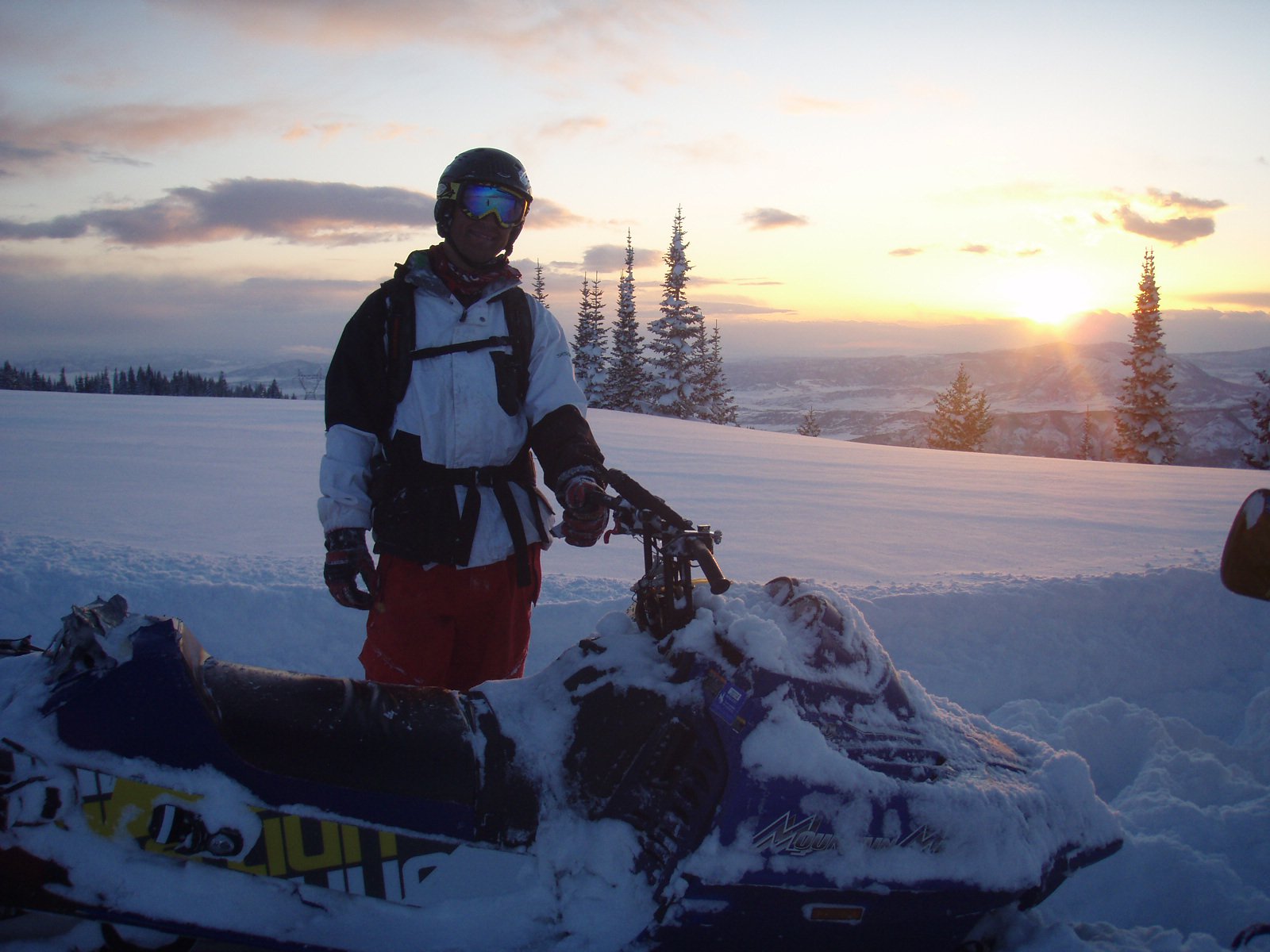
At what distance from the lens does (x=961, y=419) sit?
1721 inches

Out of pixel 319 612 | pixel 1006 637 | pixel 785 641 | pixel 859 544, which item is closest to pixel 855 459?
pixel 859 544

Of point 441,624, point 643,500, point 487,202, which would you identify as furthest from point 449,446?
point 487,202

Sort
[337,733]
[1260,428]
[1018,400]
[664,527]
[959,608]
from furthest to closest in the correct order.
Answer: [1018,400], [1260,428], [959,608], [664,527], [337,733]

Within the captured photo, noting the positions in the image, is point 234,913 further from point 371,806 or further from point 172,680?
point 172,680

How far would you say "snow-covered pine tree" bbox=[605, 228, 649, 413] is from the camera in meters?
40.3

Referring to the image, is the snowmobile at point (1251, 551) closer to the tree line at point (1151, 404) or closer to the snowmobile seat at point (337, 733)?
the snowmobile seat at point (337, 733)

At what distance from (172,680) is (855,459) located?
43.7ft

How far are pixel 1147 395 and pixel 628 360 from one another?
24064 millimetres

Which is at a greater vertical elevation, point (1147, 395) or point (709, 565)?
point (1147, 395)

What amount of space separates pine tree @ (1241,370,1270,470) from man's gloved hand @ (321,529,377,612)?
131ft

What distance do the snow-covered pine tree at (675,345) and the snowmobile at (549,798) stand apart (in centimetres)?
3585

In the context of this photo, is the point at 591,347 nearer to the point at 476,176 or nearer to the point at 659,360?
the point at 659,360

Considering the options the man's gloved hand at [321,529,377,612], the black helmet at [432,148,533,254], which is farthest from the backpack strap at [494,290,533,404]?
the man's gloved hand at [321,529,377,612]

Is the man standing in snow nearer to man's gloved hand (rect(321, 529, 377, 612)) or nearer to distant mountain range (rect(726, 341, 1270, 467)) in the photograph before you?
man's gloved hand (rect(321, 529, 377, 612))
